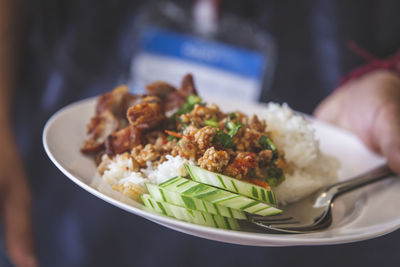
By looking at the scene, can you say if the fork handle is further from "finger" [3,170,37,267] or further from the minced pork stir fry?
"finger" [3,170,37,267]

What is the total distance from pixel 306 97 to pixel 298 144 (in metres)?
1.18

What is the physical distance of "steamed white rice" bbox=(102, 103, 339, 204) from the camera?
1087mm

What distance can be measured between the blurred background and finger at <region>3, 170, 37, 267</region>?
0.50 m

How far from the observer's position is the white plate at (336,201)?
0.82m

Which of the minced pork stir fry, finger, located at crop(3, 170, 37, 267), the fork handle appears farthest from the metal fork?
finger, located at crop(3, 170, 37, 267)

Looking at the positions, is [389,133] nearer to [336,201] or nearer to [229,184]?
[336,201]

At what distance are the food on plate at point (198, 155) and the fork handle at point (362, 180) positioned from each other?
8cm

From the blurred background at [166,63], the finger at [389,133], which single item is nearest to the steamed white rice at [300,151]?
the finger at [389,133]

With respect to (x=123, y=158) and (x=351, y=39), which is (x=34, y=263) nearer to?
(x=123, y=158)

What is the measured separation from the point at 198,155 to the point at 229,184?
162mm

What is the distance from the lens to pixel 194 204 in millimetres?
878

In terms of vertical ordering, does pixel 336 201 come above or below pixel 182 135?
below

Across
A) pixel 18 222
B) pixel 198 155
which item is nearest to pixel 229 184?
pixel 198 155

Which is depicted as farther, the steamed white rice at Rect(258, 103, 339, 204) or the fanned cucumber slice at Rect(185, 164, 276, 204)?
the steamed white rice at Rect(258, 103, 339, 204)
